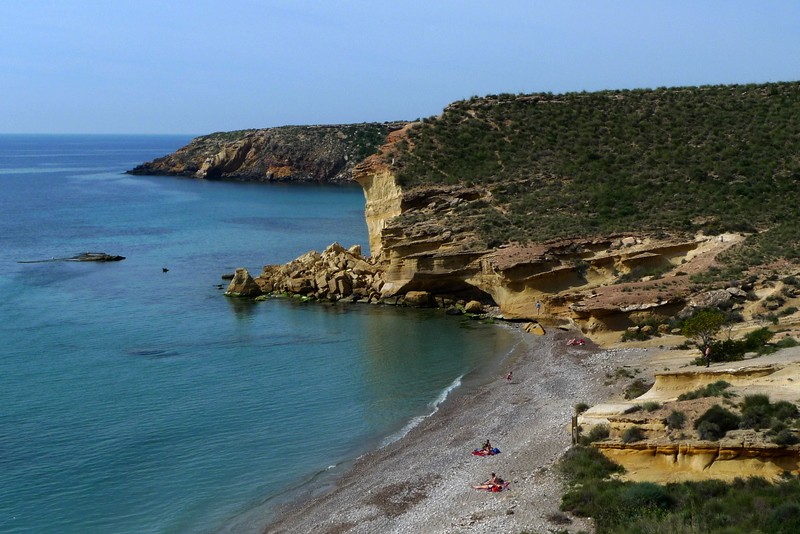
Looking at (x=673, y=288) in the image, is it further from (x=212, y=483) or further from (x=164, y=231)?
(x=164, y=231)

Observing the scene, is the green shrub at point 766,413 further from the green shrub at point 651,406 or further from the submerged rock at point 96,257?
the submerged rock at point 96,257

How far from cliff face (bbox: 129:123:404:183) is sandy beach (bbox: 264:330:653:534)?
105712mm

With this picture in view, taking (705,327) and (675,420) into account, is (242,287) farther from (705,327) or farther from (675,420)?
(675,420)

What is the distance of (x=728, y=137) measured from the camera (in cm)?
5334

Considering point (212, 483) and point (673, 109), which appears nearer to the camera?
point (212, 483)

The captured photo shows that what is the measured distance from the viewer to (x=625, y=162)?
53.1 metres

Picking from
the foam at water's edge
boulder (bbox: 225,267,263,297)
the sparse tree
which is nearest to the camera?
the foam at water's edge

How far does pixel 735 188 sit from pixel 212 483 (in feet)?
113

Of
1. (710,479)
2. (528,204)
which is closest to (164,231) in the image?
(528,204)

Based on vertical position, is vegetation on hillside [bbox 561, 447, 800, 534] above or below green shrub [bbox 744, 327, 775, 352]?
below

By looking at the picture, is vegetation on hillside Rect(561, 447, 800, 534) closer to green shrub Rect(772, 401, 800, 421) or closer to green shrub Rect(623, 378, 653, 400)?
green shrub Rect(772, 401, 800, 421)

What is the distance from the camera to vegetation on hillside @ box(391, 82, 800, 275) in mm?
45469

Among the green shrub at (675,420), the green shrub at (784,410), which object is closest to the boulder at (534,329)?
the green shrub at (675,420)

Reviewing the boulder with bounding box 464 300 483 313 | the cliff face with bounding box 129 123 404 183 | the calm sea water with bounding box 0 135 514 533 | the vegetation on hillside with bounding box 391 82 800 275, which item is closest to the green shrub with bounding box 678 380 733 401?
the calm sea water with bounding box 0 135 514 533
